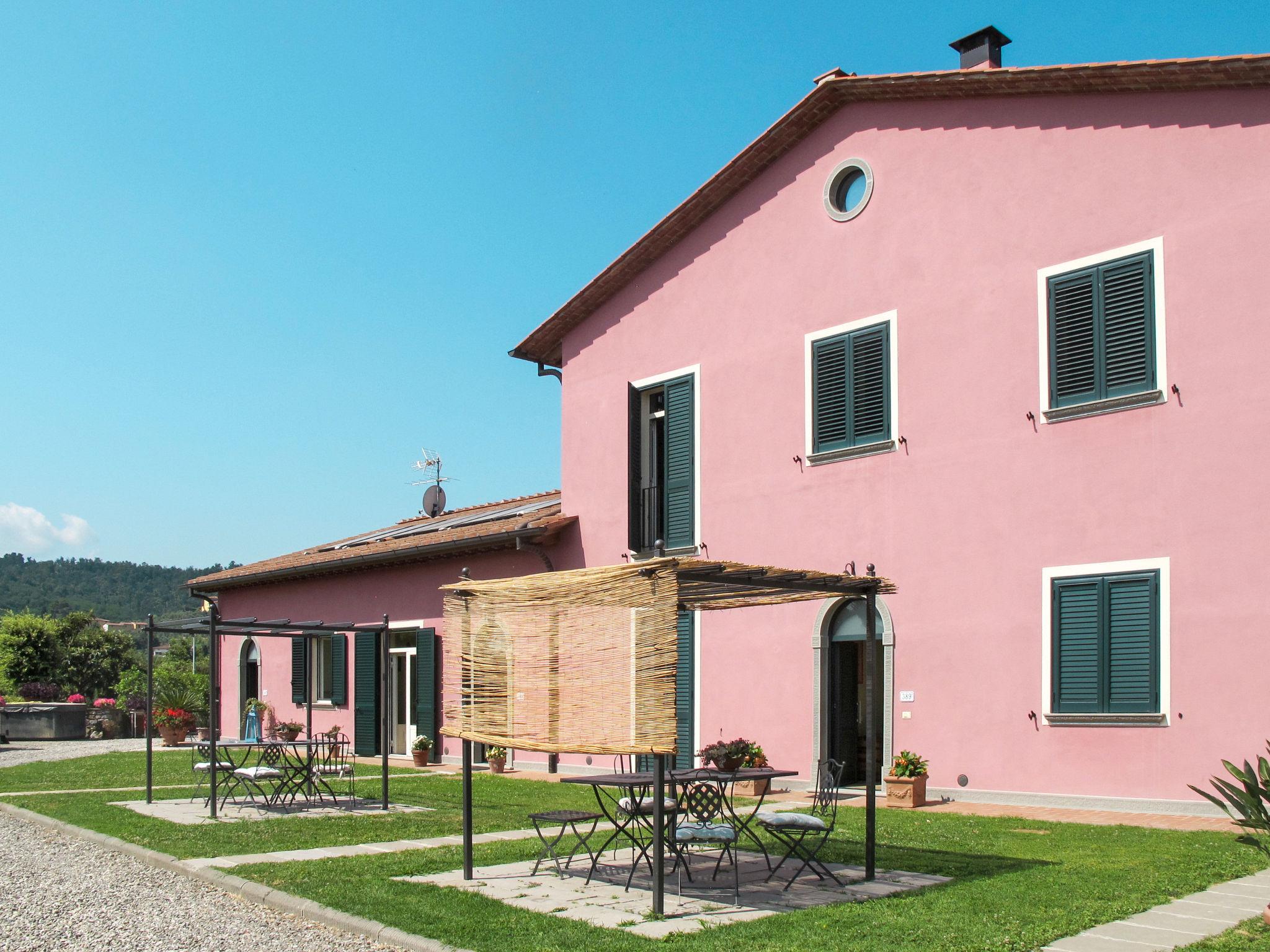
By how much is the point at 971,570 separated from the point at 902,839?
150 inches

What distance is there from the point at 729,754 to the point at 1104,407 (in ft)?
16.9

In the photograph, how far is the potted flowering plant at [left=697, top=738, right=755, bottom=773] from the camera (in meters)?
9.22

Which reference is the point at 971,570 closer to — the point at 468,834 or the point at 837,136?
the point at 837,136

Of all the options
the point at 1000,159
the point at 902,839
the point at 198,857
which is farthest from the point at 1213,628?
the point at 198,857

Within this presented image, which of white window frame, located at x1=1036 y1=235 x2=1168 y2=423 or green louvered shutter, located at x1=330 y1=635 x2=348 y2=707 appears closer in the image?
white window frame, located at x1=1036 y1=235 x2=1168 y2=423

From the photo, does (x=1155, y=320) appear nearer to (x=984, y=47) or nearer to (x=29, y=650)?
(x=984, y=47)

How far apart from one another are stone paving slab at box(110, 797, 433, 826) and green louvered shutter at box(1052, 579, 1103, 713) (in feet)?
21.1

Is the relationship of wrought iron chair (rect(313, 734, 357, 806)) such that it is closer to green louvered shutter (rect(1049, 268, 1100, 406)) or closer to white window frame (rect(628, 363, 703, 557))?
white window frame (rect(628, 363, 703, 557))

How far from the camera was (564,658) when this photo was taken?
7812 mm

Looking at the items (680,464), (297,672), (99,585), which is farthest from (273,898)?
(99,585)

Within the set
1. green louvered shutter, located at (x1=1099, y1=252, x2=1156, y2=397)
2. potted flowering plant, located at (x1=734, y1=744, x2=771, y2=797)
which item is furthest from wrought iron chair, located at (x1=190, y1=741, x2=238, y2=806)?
green louvered shutter, located at (x1=1099, y1=252, x2=1156, y2=397)

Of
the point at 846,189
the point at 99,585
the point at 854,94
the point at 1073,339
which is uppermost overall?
the point at 854,94

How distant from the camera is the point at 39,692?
31.4 metres

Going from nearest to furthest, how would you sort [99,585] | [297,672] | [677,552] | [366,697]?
1. [677,552]
2. [366,697]
3. [297,672]
4. [99,585]
